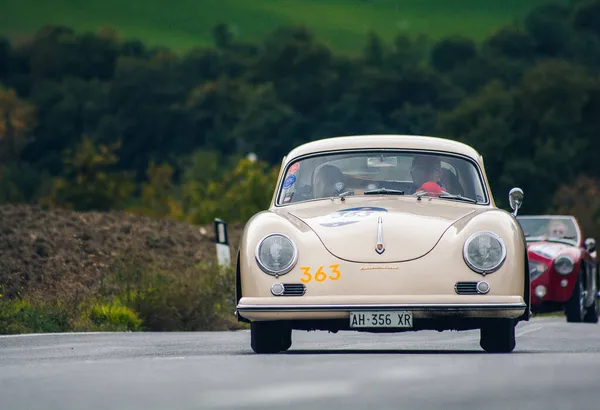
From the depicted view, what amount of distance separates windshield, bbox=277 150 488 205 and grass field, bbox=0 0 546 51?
130517 millimetres

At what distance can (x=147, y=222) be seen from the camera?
28.3m

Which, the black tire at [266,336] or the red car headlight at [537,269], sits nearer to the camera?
the black tire at [266,336]

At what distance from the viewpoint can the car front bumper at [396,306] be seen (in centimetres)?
1070

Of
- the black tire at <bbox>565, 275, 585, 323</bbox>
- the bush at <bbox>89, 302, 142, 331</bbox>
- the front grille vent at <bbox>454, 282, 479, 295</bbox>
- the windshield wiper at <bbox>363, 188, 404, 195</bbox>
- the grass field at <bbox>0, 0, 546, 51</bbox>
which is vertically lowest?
the black tire at <bbox>565, 275, 585, 323</bbox>

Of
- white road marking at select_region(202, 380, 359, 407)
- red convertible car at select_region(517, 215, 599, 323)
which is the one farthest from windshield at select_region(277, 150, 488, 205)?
red convertible car at select_region(517, 215, 599, 323)

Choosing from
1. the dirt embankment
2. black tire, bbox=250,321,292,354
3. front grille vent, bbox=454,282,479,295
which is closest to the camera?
front grille vent, bbox=454,282,479,295

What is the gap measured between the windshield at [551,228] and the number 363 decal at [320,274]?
37.7 feet

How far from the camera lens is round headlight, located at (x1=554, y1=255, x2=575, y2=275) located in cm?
2067

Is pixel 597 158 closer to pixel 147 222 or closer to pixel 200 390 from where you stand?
pixel 147 222

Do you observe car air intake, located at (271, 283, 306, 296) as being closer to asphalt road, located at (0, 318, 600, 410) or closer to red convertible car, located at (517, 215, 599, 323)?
asphalt road, located at (0, 318, 600, 410)

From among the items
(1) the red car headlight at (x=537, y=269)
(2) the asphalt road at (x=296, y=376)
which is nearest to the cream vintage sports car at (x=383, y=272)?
(2) the asphalt road at (x=296, y=376)

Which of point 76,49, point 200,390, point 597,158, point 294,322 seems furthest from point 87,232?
point 76,49

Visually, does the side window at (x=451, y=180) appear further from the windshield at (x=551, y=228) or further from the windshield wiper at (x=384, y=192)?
the windshield at (x=551, y=228)

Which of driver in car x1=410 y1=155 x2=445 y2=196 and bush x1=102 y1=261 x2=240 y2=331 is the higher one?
driver in car x1=410 y1=155 x2=445 y2=196
